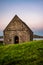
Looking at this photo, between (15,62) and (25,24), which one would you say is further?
(25,24)

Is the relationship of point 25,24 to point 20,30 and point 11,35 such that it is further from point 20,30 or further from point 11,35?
point 11,35

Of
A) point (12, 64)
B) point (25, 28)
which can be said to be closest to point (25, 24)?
point (25, 28)

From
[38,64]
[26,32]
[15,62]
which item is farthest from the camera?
[26,32]

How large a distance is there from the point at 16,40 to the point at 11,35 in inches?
61.1

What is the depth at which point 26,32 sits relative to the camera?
31.3 meters

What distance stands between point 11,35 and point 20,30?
6.72 feet

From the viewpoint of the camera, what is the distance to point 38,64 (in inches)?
529

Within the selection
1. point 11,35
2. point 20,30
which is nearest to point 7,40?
point 11,35

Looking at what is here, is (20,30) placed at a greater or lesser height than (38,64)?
greater

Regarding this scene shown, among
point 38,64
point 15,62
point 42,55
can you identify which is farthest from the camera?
point 42,55

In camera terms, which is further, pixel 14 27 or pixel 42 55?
pixel 14 27

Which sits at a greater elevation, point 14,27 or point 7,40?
point 14,27

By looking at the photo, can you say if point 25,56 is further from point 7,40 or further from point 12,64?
point 7,40

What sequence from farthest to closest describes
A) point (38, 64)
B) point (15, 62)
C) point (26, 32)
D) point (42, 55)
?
1. point (26, 32)
2. point (42, 55)
3. point (15, 62)
4. point (38, 64)
